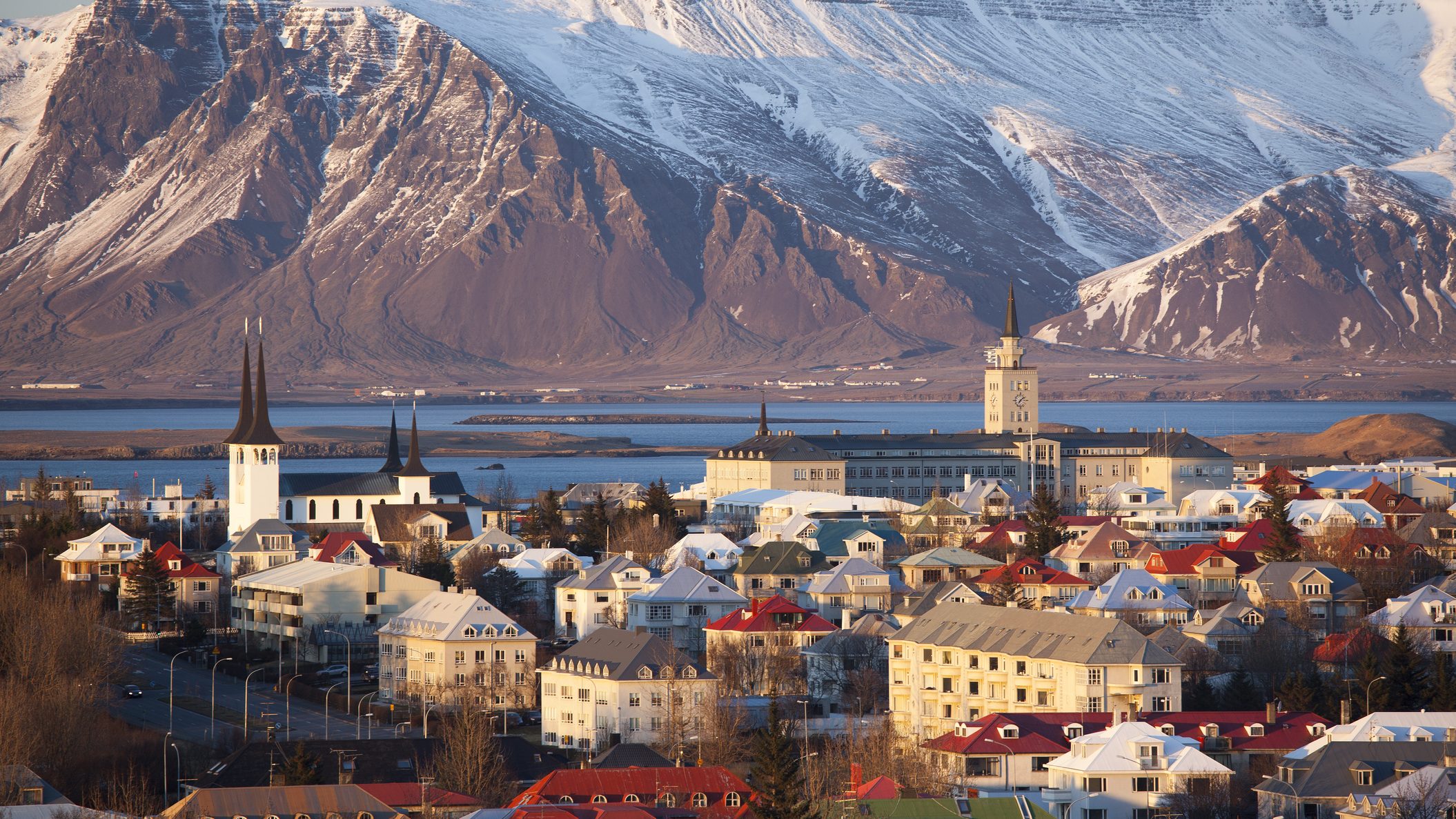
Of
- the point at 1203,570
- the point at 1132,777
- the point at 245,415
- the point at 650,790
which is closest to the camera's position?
the point at 650,790

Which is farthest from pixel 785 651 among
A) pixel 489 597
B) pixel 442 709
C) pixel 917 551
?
pixel 917 551

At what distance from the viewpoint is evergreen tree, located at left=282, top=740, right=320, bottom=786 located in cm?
5409

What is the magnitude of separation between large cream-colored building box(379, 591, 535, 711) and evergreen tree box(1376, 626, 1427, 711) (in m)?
24.8

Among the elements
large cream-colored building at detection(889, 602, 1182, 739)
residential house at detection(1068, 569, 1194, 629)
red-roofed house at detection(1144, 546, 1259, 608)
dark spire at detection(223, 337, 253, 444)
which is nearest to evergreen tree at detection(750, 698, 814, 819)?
large cream-colored building at detection(889, 602, 1182, 739)

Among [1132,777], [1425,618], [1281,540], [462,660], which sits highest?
[1281,540]

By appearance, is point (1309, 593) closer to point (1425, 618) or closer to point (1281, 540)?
point (1425, 618)

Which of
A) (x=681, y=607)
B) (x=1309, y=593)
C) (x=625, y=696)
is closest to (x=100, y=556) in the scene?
(x=681, y=607)

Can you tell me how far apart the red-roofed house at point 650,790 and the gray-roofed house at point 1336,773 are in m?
11.5

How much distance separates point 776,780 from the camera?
48.8m

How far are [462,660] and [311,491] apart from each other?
60048mm

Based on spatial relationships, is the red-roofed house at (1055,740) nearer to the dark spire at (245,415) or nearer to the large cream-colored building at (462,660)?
the large cream-colored building at (462,660)

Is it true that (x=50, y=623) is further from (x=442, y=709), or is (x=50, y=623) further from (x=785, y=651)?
(x=785, y=651)

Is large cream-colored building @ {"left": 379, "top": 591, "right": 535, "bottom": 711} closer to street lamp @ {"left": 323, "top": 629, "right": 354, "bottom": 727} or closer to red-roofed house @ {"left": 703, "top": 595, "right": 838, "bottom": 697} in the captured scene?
street lamp @ {"left": 323, "top": 629, "right": 354, "bottom": 727}

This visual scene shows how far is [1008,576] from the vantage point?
90500 millimetres
